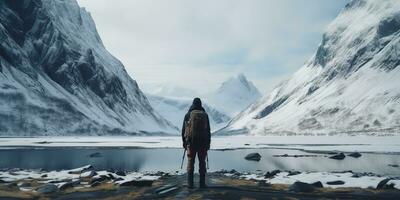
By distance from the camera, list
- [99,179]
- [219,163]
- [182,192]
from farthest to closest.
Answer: [219,163] → [99,179] → [182,192]

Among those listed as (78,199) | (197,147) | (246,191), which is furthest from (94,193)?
(246,191)

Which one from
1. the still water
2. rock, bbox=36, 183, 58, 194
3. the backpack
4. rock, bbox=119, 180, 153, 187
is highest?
the backpack

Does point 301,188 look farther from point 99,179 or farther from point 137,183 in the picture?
point 99,179

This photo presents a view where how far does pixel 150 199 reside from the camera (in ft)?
62.4

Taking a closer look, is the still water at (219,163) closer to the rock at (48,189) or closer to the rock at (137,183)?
the rock at (137,183)

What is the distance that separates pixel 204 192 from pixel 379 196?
7724mm

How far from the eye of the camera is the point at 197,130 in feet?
67.7

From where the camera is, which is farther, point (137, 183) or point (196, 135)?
point (137, 183)

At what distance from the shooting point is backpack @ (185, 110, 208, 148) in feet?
67.6

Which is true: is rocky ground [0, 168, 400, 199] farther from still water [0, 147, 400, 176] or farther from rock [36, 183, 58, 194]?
still water [0, 147, 400, 176]

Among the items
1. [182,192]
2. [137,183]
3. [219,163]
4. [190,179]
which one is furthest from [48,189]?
[219,163]

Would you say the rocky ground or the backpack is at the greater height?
the backpack

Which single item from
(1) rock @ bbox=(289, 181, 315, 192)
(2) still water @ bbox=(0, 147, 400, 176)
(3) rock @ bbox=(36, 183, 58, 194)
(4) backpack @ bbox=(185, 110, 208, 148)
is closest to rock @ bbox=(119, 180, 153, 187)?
(3) rock @ bbox=(36, 183, 58, 194)

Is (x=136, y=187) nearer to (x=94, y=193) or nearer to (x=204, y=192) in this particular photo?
(x=94, y=193)
